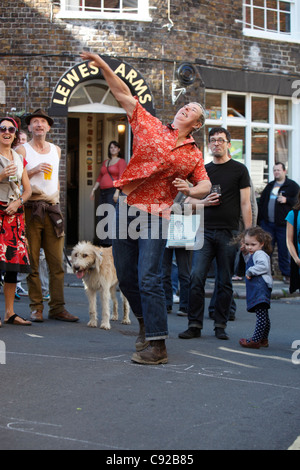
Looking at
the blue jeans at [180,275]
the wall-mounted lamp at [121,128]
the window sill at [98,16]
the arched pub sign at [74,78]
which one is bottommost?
the blue jeans at [180,275]

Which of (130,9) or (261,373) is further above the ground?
(130,9)

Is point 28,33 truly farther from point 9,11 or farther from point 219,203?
point 219,203

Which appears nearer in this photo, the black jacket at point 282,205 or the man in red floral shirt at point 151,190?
the man in red floral shirt at point 151,190

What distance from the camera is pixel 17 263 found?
26.5 ft

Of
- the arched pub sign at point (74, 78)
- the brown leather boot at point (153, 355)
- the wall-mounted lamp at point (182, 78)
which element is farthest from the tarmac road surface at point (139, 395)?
the wall-mounted lamp at point (182, 78)

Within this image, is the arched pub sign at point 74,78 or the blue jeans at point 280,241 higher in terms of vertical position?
the arched pub sign at point 74,78

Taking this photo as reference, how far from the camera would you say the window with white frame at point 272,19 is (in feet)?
53.5

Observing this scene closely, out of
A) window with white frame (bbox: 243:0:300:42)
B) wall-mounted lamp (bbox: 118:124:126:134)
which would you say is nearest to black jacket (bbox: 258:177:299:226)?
window with white frame (bbox: 243:0:300:42)

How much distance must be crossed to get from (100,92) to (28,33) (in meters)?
1.90

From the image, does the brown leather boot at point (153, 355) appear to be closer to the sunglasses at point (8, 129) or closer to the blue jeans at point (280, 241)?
the sunglasses at point (8, 129)

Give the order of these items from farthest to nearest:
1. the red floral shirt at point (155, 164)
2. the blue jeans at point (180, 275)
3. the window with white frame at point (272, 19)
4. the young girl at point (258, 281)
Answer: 1. the window with white frame at point (272, 19)
2. the blue jeans at point (180, 275)
3. the young girl at point (258, 281)
4. the red floral shirt at point (155, 164)

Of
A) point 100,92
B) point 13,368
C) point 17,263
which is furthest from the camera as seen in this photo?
point 100,92

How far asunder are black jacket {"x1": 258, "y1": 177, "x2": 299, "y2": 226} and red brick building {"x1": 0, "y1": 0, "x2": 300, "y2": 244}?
4.95 feet
